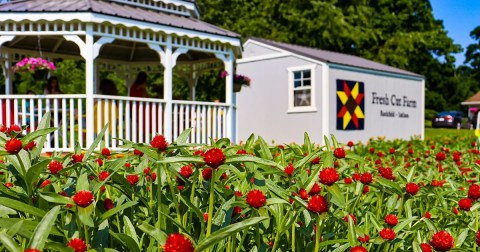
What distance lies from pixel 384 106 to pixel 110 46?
33.7ft

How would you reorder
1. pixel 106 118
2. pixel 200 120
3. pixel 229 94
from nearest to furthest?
1. pixel 106 118
2. pixel 200 120
3. pixel 229 94

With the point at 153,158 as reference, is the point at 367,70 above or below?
above

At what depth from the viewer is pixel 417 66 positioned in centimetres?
4188

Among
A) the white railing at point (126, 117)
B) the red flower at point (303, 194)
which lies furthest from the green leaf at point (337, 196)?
the white railing at point (126, 117)

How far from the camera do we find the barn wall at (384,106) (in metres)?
16.1

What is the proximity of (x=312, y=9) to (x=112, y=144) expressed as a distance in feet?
67.3

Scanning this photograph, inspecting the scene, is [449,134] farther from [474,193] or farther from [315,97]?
[474,193]

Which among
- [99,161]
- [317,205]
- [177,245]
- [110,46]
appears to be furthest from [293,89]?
[177,245]

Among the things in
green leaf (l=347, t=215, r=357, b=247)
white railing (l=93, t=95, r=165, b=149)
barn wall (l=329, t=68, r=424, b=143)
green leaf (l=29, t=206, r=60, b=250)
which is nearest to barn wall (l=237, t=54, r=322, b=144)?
barn wall (l=329, t=68, r=424, b=143)

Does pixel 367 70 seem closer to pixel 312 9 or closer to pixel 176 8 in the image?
pixel 176 8

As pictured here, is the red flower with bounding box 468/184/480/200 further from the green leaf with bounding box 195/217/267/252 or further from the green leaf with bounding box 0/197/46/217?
the green leaf with bounding box 0/197/46/217

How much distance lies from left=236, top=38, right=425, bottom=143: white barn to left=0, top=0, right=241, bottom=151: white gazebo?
3.71 meters

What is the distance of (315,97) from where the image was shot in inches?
621

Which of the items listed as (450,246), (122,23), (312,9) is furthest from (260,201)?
(312,9)
